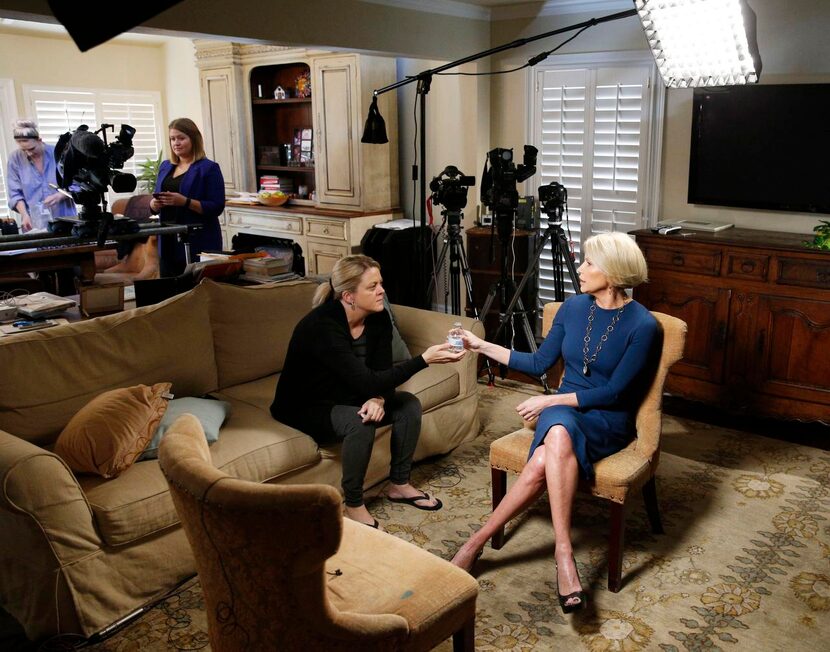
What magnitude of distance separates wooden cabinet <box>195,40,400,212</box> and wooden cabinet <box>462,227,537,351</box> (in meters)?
1.10

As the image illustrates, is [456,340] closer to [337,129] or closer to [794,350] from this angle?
[794,350]

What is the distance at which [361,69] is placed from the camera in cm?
545

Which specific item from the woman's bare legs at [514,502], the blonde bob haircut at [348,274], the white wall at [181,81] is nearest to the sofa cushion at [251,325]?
the blonde bob haircut at [348,274]

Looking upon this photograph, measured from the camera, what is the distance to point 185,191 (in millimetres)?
4207

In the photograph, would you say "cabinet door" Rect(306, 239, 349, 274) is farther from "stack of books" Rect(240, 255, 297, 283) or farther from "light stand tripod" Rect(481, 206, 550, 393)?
"stack of books" Rect(240, 255, 297, 283)

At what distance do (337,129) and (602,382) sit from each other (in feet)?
12.1

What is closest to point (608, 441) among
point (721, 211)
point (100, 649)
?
point (100, 649)

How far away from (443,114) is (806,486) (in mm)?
3550

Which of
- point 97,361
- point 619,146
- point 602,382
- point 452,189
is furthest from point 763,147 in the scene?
point 97,361

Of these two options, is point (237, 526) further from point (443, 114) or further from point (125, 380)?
point (443, 114)

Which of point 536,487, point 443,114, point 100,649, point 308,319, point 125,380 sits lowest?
point 100,649

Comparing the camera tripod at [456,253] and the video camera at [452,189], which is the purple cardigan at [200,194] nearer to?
the video camera at [452,189]

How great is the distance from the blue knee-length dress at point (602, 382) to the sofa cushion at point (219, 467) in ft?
2.92

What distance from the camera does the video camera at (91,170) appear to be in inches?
123
